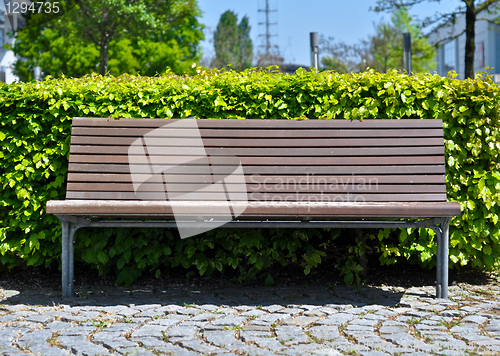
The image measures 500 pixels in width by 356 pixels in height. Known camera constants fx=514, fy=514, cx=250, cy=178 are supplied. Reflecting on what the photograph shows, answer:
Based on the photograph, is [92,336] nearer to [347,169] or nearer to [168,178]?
[168,178]

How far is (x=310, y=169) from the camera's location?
3.80 m

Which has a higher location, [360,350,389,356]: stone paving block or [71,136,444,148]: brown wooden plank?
[71,136,444,148]: brown wooden plank

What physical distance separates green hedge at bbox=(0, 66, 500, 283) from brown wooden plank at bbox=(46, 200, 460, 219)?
0.69 meters

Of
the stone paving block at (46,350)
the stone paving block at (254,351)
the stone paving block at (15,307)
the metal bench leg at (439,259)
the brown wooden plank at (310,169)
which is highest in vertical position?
the brown wooden plank at (310,169)

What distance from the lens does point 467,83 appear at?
3932 mm

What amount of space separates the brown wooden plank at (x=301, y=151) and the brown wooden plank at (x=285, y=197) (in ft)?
1.04

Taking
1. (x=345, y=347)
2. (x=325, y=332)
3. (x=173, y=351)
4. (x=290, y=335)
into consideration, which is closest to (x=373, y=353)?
(x=345, y=347)

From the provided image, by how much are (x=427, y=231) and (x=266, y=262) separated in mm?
1319

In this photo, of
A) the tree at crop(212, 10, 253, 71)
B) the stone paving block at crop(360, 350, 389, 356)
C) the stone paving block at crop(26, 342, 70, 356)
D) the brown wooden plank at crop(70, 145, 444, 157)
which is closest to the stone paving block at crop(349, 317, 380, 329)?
the stone paving block at crop(360, 350, 389, 356)

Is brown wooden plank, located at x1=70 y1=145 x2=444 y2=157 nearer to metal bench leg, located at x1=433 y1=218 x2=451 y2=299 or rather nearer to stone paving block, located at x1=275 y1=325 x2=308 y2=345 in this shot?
metal bench leg, located at x1=433 y1=218 x2=451 y2=299

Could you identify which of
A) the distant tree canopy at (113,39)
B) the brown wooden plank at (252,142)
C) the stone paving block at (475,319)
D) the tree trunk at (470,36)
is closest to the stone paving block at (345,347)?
the stone paving block at (475,319)

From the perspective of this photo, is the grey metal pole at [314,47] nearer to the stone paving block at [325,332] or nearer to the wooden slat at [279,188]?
the wooden slat at [279,188]

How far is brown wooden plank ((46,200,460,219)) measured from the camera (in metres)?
3.39

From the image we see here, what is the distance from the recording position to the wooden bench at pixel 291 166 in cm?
369
